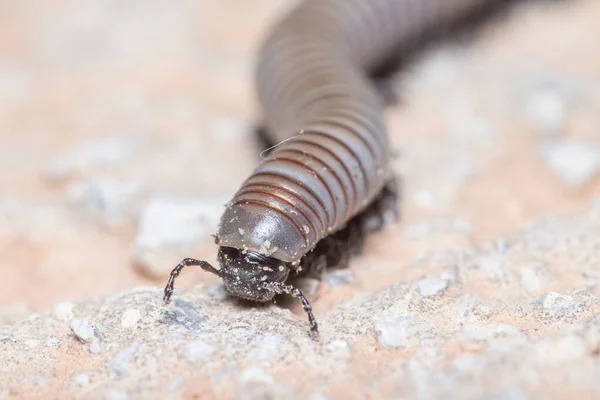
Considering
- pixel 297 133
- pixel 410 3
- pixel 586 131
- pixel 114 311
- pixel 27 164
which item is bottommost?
pixel 114 311

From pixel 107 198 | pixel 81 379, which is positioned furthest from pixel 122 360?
pixel 107 198

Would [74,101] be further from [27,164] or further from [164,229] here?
[164,229]

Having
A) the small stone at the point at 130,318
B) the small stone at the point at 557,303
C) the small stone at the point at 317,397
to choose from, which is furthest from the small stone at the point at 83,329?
the small stone at the point at 557,303

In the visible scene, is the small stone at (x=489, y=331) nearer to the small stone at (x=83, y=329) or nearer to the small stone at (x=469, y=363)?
the small stone at (x=469, y=363)

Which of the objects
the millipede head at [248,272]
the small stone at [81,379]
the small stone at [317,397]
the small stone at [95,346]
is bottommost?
the small stone at [317,397]

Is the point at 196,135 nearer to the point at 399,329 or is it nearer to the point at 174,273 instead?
the point at 174,273

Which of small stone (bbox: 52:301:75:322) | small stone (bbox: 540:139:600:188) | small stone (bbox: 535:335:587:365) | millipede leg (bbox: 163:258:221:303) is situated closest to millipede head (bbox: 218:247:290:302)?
millipede leg (bbox: 163:258:221:303)

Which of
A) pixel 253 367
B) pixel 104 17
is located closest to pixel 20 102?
pixel 104 17
